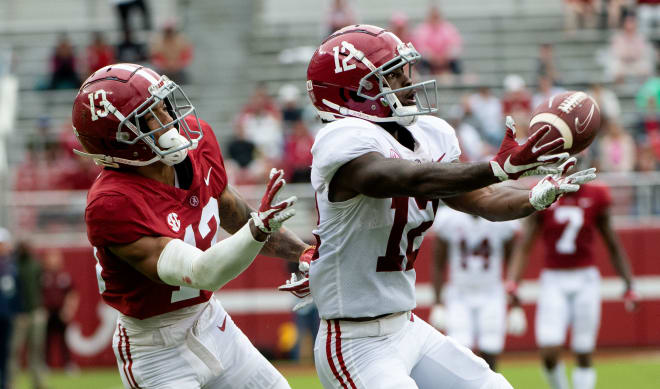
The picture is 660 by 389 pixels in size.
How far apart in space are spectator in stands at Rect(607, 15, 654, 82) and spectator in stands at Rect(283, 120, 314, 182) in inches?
171

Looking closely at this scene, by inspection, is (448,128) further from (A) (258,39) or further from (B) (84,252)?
(A) (258,39)

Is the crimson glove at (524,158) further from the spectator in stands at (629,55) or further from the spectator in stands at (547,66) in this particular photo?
the spectator in stands at (629,55)

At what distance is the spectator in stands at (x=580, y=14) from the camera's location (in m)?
14.5

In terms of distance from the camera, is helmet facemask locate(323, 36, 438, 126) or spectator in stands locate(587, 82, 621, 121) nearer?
helmet facemask locate(323, 36, 438, 126)

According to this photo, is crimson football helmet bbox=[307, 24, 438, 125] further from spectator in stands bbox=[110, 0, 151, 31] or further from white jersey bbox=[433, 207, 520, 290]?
spectator in stands bbox=[110, 0, 151, 31]

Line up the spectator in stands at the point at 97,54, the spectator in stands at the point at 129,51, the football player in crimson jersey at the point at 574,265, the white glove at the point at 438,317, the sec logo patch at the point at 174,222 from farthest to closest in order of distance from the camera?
the spectator in stands at the point at 129,51 < the spectator in stands at the point at 97,54 < the white glove at the point at 438,317 < the football player in crimson jersey at the point at 574,265 < the sec logo patch at the point at 174,222

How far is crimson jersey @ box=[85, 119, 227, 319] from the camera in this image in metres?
3.93

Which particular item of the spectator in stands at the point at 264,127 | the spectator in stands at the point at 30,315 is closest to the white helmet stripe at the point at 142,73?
the spectator in stands at the point at 30,315

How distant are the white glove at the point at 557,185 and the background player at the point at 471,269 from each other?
4.48 metres

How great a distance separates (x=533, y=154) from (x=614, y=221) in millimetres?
8358

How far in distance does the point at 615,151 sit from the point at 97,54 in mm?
7031

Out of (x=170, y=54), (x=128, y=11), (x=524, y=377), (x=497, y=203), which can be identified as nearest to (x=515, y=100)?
(x=524, y=377)

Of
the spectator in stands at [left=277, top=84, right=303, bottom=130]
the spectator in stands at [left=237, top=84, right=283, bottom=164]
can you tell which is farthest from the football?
the spectator in stands at [left=277, top=84, right=303, bottom=130]

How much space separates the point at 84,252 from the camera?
38.5ft
